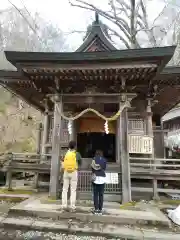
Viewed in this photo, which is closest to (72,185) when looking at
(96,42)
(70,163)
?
(70,163)

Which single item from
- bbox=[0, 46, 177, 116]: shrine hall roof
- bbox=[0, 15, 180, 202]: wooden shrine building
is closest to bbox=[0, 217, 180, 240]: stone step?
bbox=[0, 15, 180, 202]: wooden shrine building

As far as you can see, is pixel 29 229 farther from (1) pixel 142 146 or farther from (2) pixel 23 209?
(1) pixel 142 146

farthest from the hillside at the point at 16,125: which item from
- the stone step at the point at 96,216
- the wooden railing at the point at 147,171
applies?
the stone step at the point at 96,216

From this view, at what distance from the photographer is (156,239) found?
192 inches

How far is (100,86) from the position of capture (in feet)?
26.3

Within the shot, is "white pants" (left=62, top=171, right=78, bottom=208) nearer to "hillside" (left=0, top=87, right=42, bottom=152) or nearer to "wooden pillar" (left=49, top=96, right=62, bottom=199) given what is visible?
"wooden pillar" (left=49, top=96, right=62, bottom=199)

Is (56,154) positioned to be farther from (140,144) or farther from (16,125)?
(16,125)

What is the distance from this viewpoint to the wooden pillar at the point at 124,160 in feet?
23.8

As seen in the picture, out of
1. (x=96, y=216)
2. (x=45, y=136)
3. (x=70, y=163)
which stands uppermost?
(x=45, y=136)

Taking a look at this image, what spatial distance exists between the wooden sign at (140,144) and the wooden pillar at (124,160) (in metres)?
1.48

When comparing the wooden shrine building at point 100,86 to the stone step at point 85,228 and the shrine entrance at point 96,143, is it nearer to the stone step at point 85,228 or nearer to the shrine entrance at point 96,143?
the stone step at point 85,228

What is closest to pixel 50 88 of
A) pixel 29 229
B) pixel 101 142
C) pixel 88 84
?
pixel 88 84

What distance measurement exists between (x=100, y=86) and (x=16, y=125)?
22.3 metres

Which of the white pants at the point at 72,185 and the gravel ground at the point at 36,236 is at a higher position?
the white pants at the point at 72,185
